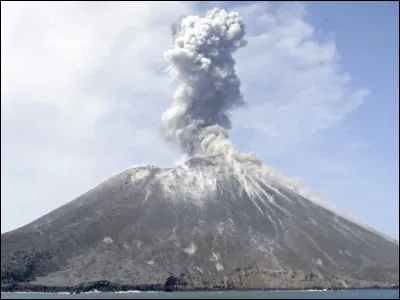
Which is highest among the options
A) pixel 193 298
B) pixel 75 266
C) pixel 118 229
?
pixel 118 229

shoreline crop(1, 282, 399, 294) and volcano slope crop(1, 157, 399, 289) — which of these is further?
volcano slope crop(1, 157, 399, 289)

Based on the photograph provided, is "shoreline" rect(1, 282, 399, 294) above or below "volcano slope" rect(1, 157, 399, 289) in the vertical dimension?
below

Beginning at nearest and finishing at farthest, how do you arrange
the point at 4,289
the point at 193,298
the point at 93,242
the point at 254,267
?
the point at 193,298, the point at 4,289, the point at 254,267, the point at 93,242

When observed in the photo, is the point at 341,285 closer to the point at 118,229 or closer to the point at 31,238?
the point at 118,229

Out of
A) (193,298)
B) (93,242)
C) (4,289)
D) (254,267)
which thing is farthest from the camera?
(93,242)

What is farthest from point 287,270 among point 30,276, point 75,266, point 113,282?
point 30,276

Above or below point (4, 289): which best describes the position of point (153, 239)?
above

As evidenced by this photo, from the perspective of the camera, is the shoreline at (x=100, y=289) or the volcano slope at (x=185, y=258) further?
the volcano slope at (x=185, y=258)

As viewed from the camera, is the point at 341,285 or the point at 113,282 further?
the point at 341,285

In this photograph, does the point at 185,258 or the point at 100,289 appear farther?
the point at 185,258

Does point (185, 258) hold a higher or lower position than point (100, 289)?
higher

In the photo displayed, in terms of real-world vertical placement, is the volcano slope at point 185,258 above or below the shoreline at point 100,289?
above
